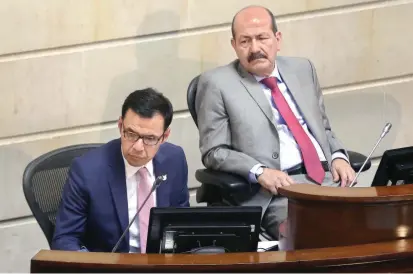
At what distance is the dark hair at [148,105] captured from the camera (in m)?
3.46

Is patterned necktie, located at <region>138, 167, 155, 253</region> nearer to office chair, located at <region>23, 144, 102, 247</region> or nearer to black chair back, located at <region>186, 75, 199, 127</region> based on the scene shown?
office chair, located at <region>23, 144, 102, 247</region>

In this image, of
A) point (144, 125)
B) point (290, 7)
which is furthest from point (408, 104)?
point (144, 125)

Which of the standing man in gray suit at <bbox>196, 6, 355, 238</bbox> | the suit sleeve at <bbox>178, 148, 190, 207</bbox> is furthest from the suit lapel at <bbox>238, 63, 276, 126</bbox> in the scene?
the suit sleeve at <bbox>178, 148, 190, 207</bbox>

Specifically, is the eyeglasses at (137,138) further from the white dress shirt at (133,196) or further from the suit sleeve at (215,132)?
the suit sleeve at (215,132)

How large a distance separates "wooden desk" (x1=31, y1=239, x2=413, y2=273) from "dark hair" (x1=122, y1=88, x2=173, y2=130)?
0.75 meters

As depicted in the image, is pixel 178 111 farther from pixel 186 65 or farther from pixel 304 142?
pixel 304 142

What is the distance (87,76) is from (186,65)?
0.49 meters

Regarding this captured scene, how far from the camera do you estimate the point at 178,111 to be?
16.5 feet

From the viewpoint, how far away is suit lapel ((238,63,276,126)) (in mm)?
4223

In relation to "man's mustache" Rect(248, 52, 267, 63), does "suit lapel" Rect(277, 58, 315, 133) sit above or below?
below

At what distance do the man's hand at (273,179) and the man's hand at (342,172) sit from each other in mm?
251

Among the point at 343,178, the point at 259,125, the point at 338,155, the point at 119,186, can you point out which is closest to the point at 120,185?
the point at 119,186

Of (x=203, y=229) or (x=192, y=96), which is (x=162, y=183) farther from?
(x=192, y=96)

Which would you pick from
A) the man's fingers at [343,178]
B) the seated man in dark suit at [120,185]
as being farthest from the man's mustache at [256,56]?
the seated man in dark suit at [120,185]
